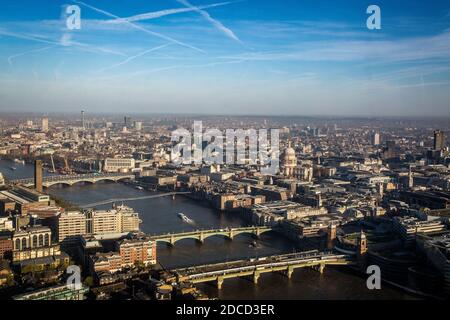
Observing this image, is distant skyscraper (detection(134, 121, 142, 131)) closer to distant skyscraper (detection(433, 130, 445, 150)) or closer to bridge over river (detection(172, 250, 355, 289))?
distant skyscraper (detection(433, 130, 445, 150))

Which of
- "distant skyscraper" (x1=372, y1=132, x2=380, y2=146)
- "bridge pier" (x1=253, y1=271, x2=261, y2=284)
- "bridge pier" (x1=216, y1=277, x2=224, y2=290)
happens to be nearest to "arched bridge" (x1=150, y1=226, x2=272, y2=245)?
"bridge pier" (x1=216, y1=277, x2=224, y2=290)

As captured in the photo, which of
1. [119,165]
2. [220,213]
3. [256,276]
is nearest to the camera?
[256,276]

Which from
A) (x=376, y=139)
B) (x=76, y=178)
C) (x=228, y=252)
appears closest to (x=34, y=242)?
(x=228, y=252)

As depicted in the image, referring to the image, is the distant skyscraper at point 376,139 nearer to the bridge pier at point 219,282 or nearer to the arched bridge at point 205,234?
the arched bridge at point 205,234

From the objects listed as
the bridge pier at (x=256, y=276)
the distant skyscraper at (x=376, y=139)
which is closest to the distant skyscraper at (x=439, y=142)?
the distant skyscraper at (x=376, y=139)

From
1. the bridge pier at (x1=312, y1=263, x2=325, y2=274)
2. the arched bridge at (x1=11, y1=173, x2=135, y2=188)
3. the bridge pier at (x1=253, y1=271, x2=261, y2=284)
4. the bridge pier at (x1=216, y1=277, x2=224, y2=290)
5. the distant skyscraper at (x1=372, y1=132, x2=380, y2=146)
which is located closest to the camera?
the bridge pier at (x1=216, y1=277, x2=224, y2=290)

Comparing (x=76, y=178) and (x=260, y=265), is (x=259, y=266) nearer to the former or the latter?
(x=260, y=265)
